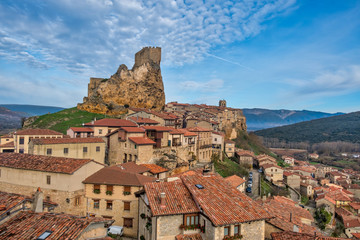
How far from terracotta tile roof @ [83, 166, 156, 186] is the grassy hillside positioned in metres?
37.8

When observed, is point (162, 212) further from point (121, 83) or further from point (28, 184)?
point (121, 83)

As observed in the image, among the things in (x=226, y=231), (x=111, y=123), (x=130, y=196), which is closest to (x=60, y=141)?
(x=111, y=123)

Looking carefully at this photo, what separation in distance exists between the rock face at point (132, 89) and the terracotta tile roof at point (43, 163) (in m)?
44.6

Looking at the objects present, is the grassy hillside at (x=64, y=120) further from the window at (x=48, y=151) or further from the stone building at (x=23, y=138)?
the window at (x=48, y=151)

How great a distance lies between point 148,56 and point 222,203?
6952 cm

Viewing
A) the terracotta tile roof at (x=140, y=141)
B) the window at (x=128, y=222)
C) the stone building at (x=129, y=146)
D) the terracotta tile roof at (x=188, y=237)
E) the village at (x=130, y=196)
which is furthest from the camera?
the stone building at (x=129, y=146)

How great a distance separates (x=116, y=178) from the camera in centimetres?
2225

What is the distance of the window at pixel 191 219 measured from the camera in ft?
44.6

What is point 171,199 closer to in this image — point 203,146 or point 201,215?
point 201,215

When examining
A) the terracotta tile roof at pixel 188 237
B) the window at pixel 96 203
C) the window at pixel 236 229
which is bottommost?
the window at pixel 96 203

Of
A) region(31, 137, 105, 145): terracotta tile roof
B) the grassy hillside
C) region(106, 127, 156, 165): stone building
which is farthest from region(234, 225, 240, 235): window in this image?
the grassy hillside

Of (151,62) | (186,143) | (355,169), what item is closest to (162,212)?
(186,143)

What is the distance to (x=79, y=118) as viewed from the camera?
63.8 meters

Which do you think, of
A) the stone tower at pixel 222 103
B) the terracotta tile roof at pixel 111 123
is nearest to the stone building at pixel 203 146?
the terracotta tile roof at pixel 111 123
